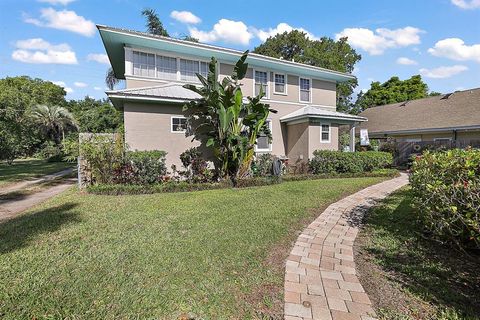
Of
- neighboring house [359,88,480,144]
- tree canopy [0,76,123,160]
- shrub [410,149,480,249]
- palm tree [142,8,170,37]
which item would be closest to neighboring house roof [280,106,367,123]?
neighboring house [359,88,480,144]

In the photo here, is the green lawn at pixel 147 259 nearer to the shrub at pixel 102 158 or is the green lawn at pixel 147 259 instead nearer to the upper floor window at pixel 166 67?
the shrub at pixel 102 158

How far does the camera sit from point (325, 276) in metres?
3.39

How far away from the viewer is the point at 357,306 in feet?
9.09

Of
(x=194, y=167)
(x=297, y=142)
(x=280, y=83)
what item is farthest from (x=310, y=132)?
(x=194, y=167)

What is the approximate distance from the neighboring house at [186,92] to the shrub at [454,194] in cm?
951

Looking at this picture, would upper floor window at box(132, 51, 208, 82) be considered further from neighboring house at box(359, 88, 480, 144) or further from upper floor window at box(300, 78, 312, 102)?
neighboring house at box(359, 88, 480, 144)

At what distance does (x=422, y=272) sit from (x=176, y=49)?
1283 centimetres

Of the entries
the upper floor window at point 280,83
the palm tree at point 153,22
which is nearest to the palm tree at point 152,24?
the palm tree at point 153,22

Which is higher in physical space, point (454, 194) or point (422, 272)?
point (454, 194)

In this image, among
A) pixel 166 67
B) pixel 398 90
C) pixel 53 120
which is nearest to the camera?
pixel 166 67

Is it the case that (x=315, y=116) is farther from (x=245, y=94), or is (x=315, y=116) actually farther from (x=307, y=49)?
(x=307, y=49)

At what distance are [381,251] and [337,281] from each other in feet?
4.85

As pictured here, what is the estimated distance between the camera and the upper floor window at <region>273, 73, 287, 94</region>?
50.6 feet

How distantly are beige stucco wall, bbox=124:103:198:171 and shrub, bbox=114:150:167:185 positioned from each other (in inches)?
63.2
